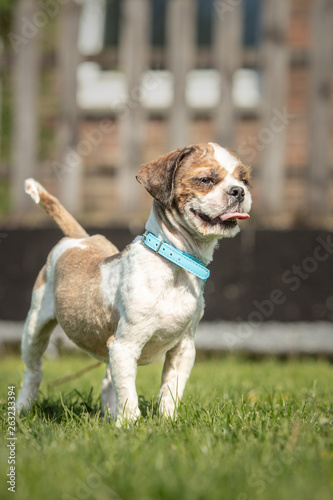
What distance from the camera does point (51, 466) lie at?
7.70 feet

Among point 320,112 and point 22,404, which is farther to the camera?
point 320,112

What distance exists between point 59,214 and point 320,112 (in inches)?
147

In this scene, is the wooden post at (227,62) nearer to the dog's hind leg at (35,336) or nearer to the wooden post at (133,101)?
the wooden post at (133,101)

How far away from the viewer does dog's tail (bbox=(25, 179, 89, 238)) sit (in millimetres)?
4371

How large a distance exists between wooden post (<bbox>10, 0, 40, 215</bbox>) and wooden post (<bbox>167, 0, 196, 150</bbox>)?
1576 mm

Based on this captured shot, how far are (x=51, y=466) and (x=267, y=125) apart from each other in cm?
536

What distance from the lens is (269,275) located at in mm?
7125

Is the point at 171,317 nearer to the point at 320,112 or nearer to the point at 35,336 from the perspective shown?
the point at 35,336

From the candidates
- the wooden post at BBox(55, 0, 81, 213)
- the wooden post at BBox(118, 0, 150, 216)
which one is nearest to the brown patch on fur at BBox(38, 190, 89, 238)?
the wooden post at BBox(118, 0, 150, 216)

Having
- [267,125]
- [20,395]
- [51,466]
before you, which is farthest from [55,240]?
[51,466]
